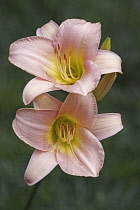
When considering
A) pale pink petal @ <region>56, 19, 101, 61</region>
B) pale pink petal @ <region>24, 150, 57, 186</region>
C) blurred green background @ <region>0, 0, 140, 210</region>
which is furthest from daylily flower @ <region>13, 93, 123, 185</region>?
blurred green background @ <region>0, 0, 140, 210</region>

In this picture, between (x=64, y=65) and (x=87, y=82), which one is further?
(x=64, y=65)

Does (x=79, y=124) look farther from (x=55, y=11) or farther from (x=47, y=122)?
(x=55, y=11)

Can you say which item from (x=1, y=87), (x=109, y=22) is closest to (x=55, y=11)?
(x=109, y=22)

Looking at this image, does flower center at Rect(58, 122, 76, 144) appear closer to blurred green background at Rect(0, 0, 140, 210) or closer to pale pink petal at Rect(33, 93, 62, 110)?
pale pink petal at Rect(33, 93, 62, 110)

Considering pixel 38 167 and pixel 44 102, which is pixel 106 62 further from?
pixel 38 167

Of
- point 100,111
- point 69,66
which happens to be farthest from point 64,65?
point 100,111

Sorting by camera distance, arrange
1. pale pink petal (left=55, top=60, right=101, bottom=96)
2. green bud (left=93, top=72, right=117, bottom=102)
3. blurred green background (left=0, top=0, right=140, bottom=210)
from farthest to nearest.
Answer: blurred green background (left=0, top=0, right=140, bottom=210) → green bud (left=93, top=72, right=117, bottom=102) → pale pink petal (left=55, top=60, right=101, bottom=96)
